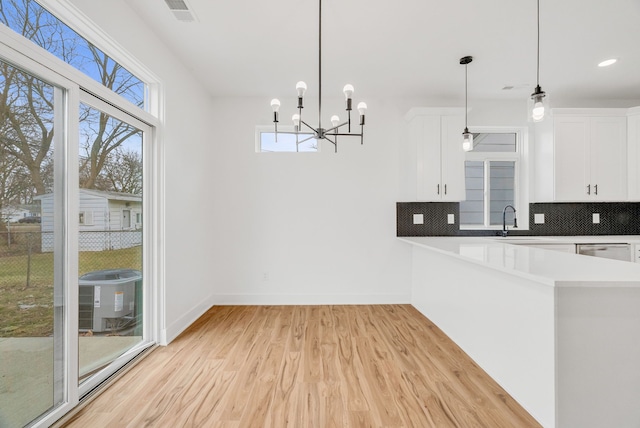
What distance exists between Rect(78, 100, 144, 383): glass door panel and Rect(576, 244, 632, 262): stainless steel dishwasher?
4624mm

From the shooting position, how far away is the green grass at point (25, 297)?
146cm

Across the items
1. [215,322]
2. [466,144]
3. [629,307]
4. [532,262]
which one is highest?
[466,144]

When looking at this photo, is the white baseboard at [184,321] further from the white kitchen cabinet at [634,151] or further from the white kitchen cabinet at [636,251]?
the white kitchen cabinet at [634,151]

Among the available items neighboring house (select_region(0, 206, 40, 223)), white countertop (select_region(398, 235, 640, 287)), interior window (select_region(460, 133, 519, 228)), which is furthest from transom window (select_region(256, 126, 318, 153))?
neighboring house (select_region(0, 206, 40, 223))

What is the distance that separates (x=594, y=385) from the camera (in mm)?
1519

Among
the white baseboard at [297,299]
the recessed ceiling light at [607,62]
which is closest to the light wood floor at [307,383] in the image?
the white baseboard at [297,299]

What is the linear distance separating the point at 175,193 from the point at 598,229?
5401mm

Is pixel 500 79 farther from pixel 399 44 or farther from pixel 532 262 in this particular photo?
pixel 532 262

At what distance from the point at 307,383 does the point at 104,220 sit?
1919 millimetres

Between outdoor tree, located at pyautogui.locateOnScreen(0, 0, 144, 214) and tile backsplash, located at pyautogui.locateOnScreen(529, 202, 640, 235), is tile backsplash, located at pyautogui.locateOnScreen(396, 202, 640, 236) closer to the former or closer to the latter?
tile backsplash, located at pyautogui.locateOnScreen(529, 202, 640, 235)

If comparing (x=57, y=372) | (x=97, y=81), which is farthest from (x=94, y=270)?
(x=97, y=81)

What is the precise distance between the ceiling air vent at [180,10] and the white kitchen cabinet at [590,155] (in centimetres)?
418

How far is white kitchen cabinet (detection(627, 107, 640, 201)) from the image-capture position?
3467 mm

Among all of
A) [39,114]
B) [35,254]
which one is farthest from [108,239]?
[39,114]
